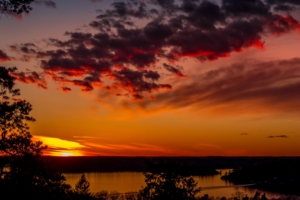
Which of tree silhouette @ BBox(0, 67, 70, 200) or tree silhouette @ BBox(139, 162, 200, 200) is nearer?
tree silhouette @ BBox(0, 67, 70, 200)

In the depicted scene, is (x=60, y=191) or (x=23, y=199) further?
(x=60, y=191)

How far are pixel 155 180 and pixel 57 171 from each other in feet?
61.0

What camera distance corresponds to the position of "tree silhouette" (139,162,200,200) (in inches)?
1464

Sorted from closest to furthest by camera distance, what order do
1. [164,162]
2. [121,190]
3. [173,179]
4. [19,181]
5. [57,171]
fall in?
[19,181], [57,171], [173,179], [164,162], [121,190]

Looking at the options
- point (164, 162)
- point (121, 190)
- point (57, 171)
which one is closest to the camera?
point (57, 171)

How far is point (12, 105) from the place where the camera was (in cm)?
2041

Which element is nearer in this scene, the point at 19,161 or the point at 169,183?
the point at 19,161

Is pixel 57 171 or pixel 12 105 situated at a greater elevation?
pixel 12 105

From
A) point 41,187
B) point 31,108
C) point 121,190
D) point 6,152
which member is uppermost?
point 31,108

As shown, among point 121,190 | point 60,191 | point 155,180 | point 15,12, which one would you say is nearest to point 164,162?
point 155,180

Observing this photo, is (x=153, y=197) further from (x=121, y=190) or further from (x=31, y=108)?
(x=121, y=190)

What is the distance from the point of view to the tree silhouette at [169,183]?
3719 cm

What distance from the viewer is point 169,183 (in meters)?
37.8

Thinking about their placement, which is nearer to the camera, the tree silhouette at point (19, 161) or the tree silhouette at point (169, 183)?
the tree silhouette at point (19, 161)
